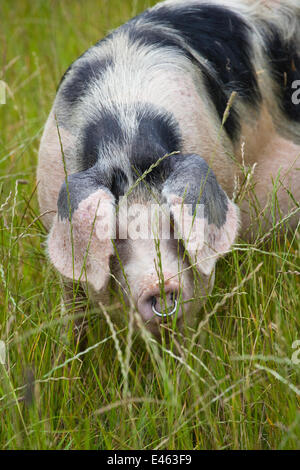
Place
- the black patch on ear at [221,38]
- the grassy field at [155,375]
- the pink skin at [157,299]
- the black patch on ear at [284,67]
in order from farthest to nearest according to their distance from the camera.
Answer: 1. the black patch on ear at [284,67]
2. the black patch on ear at [221,38]
3. the pink skin at [157,299]
4. the grassy field at [155,375]

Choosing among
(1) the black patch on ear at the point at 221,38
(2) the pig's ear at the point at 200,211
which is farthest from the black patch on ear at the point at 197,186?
(1) the black patch on ear at the point at 221,38

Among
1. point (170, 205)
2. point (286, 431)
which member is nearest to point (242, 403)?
point (286, 431)

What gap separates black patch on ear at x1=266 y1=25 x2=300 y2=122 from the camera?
11.5ft

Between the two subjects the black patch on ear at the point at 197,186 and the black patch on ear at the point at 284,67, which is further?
the black patch on ear at the point at 284,67

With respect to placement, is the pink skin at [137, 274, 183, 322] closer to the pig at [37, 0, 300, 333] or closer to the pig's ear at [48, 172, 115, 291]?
the pig at [37, 0, 300, 333]

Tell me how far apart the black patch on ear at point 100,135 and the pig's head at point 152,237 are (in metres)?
0.13

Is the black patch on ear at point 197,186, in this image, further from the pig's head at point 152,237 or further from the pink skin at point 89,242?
the pink skin at point 89,242

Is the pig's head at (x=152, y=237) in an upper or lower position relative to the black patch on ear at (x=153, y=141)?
lower

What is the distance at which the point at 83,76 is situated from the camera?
303 centimetres

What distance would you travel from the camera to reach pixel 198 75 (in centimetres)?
313

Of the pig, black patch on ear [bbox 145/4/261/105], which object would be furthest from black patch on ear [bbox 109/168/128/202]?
black patch on ear [bbox 145/4/261/105]

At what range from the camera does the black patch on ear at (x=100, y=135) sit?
2727mm

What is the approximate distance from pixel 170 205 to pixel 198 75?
85cm

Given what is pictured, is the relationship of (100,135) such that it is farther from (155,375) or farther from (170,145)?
(155,375)
